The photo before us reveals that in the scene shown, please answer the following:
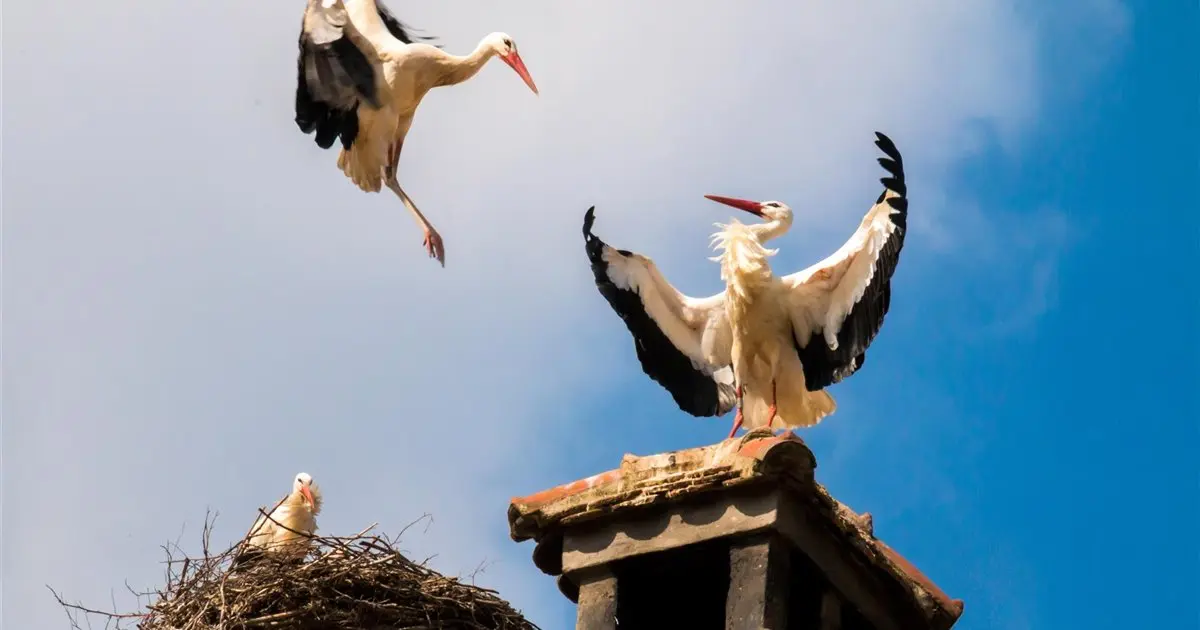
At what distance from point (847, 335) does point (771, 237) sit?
0.61 metres

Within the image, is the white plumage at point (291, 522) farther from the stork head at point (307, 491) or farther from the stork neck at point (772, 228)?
the stork neck at point (772, 228)

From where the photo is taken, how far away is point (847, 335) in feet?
33.2

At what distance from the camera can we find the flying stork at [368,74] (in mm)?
12070

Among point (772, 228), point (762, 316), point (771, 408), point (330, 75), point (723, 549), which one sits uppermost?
point (330, 75)

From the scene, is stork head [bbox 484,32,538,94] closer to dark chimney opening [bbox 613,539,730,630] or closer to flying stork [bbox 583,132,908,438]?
flying stork [bbox 583,132,908,438]

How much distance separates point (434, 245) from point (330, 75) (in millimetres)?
1044

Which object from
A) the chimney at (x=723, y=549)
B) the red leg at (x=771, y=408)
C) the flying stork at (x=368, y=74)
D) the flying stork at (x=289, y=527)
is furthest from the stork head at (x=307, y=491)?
the chimney at (x=723, y=549)

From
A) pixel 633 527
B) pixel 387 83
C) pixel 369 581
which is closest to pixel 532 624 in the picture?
pixel 369 581

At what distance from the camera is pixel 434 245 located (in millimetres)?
12039

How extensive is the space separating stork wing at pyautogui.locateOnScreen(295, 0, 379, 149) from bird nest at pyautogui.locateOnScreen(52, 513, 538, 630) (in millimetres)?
3098

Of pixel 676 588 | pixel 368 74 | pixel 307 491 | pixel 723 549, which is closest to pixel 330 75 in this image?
pixel 368 74

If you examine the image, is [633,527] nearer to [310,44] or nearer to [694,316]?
[694,316]

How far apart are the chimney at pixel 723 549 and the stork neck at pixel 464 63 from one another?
5.28m

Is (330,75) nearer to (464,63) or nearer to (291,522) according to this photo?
(464,63)
